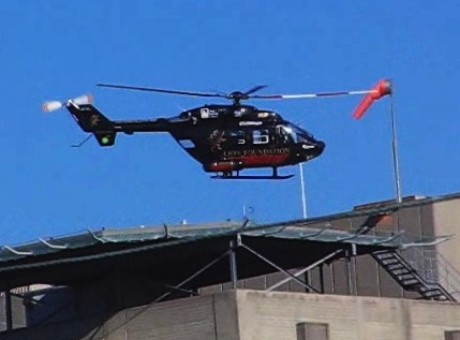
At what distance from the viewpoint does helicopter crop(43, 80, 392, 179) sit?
158 ft

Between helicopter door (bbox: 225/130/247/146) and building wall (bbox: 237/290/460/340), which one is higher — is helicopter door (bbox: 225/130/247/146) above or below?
above

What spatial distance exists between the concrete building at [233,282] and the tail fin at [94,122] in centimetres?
413

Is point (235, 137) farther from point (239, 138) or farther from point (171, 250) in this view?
point (171, 250)

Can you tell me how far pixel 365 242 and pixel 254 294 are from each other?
263 inches

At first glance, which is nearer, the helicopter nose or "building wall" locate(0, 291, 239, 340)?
"building wall" locate(0, 291, 239, 340)

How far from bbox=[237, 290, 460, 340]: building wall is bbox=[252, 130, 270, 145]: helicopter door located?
19.4ft

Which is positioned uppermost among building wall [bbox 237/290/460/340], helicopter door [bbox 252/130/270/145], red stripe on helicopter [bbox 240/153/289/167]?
helicopter door [bbox 252/130/270/145]

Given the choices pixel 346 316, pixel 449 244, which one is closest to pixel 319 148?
pixel 346 316

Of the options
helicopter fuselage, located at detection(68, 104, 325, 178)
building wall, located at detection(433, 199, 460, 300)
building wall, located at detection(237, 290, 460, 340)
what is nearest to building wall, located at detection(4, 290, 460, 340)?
building wall, located at detection(237, 290, 460, 340)

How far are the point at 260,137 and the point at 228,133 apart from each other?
3.39 feet

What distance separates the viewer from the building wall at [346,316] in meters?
42.9

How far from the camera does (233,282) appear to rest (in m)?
43.1

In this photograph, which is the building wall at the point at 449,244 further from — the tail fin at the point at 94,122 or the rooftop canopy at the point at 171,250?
the tail fin at the point at 94,122

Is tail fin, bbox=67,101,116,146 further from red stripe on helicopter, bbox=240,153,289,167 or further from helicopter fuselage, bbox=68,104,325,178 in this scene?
red stripe on helicopter, bbox=240,153,289,167
